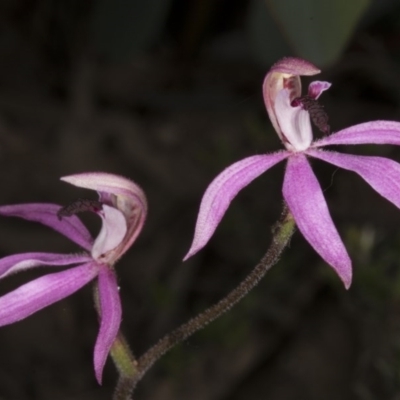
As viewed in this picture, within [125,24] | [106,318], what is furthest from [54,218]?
[125,24]

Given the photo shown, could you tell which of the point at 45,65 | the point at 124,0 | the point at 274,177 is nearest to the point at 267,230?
the point at 274,177

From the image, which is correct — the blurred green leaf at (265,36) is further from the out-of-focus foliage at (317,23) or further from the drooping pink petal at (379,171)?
the drooping pink petal at (379,171)

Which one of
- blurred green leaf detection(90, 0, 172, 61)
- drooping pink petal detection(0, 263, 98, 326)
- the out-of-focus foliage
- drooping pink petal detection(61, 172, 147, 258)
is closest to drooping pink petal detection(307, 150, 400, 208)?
drooping pink petal detection(61, 172, 147, 258)

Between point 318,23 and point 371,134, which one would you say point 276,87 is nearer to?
point 371,134

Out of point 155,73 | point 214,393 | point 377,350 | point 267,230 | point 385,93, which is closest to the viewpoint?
point 377,350

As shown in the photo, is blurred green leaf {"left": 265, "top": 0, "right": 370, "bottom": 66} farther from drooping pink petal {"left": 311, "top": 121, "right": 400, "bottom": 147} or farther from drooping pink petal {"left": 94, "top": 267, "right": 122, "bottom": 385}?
drooping pink petal {"left": 94, "top": 267, "right": 122, "bottom": 385}

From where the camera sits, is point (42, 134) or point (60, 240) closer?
point (60, 240)

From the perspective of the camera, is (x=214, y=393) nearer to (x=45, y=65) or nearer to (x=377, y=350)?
(x=377, y=350)
